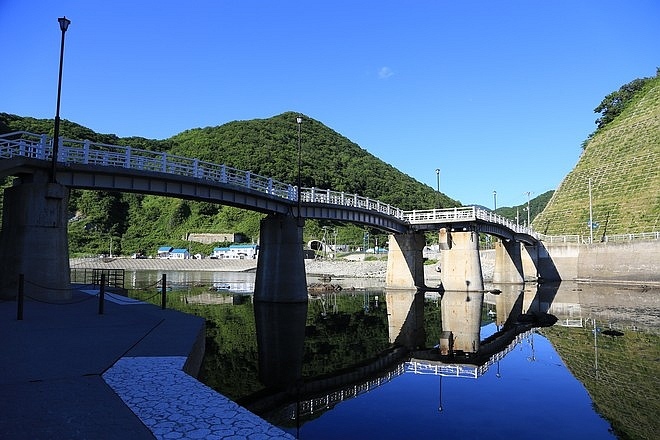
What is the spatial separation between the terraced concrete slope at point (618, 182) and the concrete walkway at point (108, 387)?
248 feet

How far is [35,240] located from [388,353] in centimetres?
1697

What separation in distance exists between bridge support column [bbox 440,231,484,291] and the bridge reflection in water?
9940 mm

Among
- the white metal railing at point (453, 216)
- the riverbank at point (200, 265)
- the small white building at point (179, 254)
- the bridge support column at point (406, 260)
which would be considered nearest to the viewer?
the white metal railing at point (453, 216)

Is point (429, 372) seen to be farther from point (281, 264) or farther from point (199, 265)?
point (199, 265)

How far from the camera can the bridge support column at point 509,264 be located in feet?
206

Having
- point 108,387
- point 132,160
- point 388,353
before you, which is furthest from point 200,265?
point 108,387

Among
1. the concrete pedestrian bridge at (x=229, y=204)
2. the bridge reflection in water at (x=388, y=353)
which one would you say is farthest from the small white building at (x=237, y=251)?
the bridge reflection in water at (x=388, y=353)

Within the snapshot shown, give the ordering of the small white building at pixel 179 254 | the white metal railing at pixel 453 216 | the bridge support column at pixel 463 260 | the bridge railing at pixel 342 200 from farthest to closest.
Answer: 1. the small white building at pixel 179 254
2. the bridge support column at pixel 463 260
3. the white metal railing at pixel 453 216
4. the bridge railing at pixel 342 200

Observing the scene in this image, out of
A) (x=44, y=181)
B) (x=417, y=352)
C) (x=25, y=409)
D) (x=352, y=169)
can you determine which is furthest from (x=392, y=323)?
(x=352, y=169)

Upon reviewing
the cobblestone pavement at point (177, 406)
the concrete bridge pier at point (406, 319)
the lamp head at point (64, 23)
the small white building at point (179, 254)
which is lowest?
the concrete bridge pier at point (406, 319)

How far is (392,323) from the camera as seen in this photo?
88.2 feet

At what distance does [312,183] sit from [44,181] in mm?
118390

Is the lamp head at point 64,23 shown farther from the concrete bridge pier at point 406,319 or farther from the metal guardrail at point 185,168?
the concrete bridge pier at point 406,319

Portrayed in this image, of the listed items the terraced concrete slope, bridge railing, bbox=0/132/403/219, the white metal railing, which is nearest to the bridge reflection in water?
bridge railing, bbox=0/132/403/219
